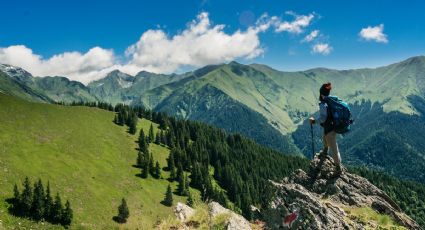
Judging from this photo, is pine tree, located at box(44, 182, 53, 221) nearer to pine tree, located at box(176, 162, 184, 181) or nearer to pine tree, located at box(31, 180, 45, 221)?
pine tree, located at box(31, 180, 45, 221)

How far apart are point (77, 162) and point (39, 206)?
137 feet

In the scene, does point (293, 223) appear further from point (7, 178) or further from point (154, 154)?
point (154, 154)

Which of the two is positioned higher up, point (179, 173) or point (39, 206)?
point (39, 206)

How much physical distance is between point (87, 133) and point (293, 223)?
502 ft

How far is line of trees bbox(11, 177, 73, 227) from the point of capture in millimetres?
83875

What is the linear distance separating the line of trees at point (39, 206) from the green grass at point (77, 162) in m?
2.22

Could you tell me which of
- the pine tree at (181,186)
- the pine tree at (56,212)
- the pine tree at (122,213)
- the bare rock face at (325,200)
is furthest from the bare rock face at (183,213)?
the pine tree at (181,186)

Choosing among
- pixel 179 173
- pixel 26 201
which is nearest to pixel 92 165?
pixel 179 173

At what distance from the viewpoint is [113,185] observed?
415ft

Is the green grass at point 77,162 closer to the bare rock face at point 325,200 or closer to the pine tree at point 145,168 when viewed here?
the pine tree at point 145,168

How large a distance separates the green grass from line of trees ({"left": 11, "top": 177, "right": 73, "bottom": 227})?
222 cm

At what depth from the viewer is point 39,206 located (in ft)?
281

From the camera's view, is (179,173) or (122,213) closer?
(122,213)

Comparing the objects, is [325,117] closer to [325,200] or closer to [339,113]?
[339,113]
